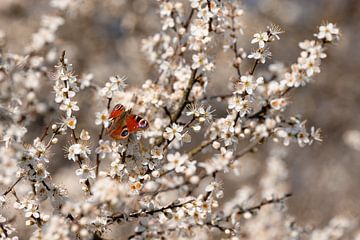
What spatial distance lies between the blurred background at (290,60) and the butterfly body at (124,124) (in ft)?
19.6

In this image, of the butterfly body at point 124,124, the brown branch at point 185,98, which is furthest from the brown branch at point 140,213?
the brown branch at point 185,98

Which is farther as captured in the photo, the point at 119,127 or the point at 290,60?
the point at 290,60

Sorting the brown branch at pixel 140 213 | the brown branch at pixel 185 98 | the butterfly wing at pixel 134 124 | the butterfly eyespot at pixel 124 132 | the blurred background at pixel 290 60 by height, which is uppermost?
the blurred background at pixel 290 60

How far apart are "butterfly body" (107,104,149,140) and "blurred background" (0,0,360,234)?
235 inches

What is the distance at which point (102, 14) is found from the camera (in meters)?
12.5

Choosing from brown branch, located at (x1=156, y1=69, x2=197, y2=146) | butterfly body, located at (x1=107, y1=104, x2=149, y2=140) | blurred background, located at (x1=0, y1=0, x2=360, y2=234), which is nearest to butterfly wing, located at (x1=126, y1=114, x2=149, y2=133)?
butterfly body, located at (x1=107, y1=104, x2=149, y2=140)

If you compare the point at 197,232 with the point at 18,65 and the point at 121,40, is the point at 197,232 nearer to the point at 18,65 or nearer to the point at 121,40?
the point at 18,65

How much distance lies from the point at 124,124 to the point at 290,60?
10.9 meters

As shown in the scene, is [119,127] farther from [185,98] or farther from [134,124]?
[185,98]

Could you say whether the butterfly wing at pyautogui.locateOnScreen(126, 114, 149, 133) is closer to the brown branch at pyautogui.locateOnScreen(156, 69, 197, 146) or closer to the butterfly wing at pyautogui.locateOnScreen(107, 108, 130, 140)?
the butterfly wing at pyautogui.locateOnScreen(107, 108, 130, 140)

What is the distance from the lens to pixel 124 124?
3471 millimetres

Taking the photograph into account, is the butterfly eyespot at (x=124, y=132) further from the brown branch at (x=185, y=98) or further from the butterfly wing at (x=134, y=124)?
the brown branch at (x=185, y=98)

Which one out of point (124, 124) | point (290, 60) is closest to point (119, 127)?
point (124, 124)

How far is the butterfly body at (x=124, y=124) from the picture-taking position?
3.44 m
